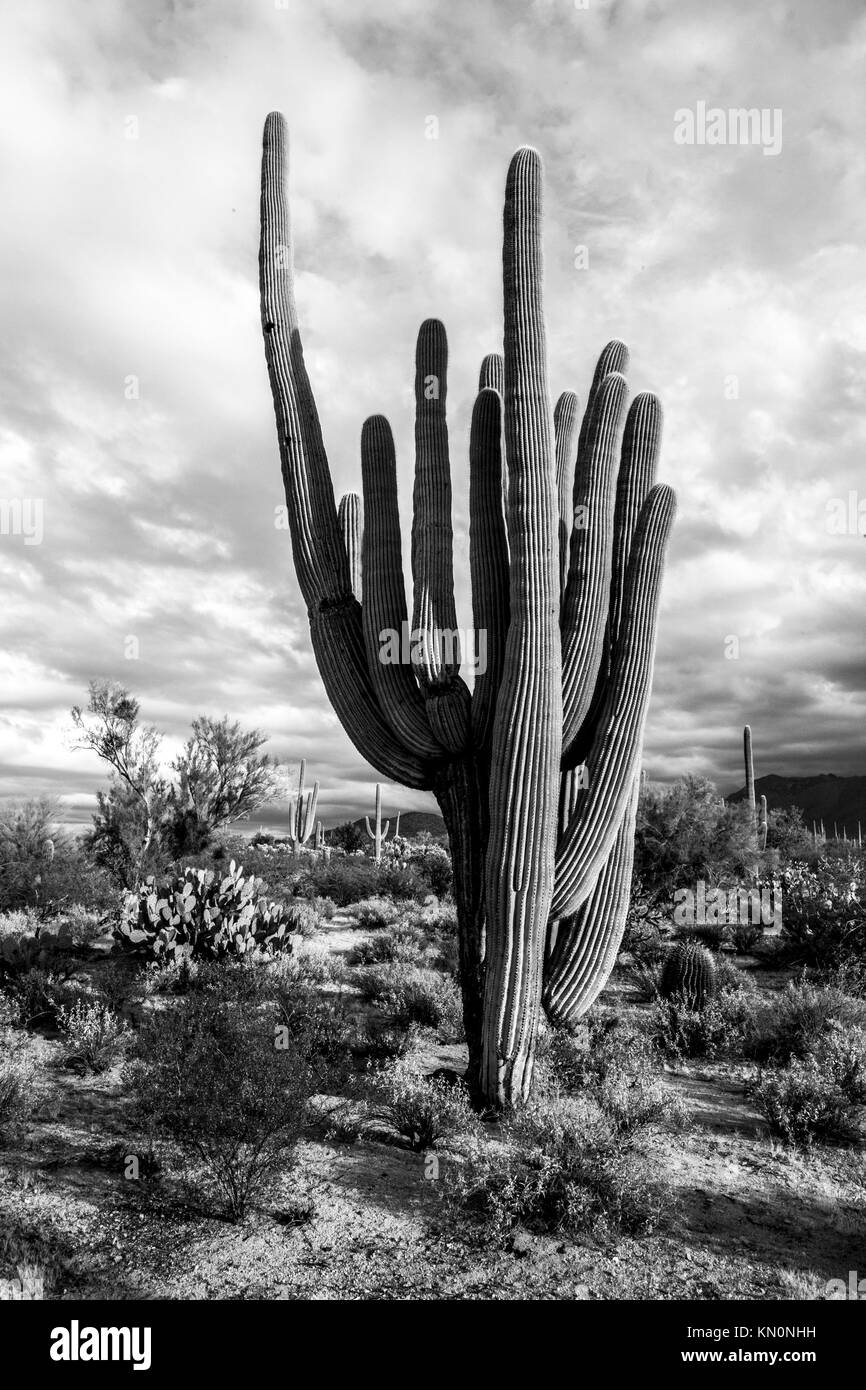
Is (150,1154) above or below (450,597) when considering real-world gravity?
below

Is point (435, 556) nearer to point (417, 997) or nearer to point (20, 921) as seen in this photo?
point (417, 997)

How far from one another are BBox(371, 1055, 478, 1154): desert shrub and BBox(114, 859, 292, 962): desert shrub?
3.82m

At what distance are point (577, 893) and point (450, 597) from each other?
2641 millimetres

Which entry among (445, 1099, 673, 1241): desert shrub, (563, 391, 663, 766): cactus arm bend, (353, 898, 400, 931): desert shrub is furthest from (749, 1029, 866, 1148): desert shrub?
(353, 898, 400, 931): desert shrub

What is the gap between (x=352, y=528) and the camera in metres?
8.19

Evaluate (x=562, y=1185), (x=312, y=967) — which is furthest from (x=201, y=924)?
(x=562, y=1185)

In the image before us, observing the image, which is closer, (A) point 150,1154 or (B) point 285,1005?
(A) point 150,1154

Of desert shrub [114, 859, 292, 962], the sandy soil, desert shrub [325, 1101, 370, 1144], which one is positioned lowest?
the sandy soil

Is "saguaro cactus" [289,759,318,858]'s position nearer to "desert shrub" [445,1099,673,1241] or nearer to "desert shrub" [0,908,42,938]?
"desert shrub" [0,908,42,938]

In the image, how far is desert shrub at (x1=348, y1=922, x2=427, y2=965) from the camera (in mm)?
10914
